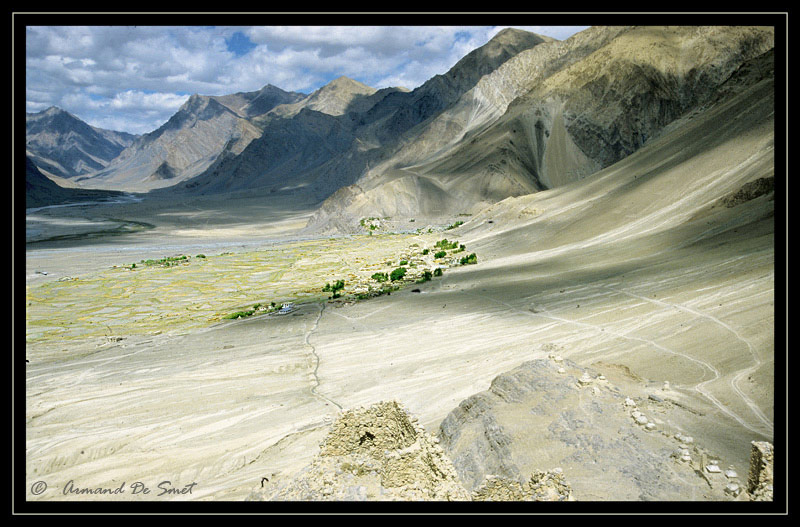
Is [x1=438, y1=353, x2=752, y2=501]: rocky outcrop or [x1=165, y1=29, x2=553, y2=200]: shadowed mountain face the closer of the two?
[x1=438, y1=353, x2=752, y2=501]: rocky outcrop

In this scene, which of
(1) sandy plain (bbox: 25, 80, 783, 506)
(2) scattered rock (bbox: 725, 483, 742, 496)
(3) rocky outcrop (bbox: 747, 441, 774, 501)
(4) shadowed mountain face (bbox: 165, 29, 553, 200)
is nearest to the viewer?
(3) rocky outcrop (bbox: 747, 441, 774, 501)

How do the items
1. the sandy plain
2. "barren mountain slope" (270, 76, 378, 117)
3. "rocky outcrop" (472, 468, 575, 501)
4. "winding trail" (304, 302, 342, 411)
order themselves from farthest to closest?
"barren mountain slope" (270, 76, 378, 117) < "winding trail" (304, 302, 342, 411) < the sandy plain < "rocky outcrop" (472, 468, 575, 501)

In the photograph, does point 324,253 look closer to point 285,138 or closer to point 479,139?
point 479,139

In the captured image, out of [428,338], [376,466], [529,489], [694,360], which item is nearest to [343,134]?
[428,338]

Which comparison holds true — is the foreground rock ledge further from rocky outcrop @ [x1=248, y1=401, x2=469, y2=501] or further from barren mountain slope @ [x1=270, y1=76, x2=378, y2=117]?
barren mountain slope @ [x1=270, y1=76, x2=378, y2=117]

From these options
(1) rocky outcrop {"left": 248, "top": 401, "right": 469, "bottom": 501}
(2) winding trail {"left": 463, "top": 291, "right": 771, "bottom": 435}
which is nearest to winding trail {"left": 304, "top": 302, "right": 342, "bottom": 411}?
(1) rocky outcrop {"left": 248, "top": 401, "right": 469, "bottom": 501}

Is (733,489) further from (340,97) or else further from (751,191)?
(340,97)

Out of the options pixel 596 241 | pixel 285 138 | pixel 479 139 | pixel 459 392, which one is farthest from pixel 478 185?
pixel 285 138
